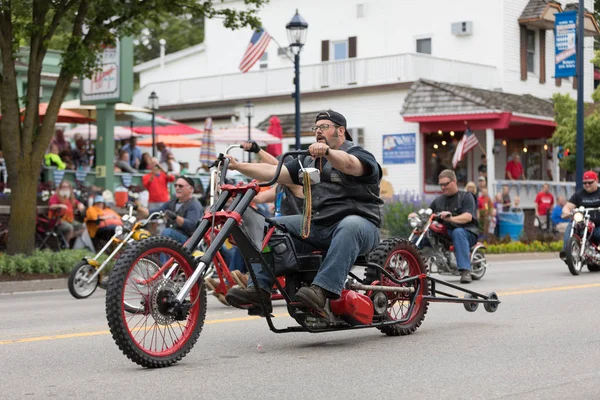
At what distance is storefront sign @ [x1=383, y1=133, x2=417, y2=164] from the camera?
38406 millimetres

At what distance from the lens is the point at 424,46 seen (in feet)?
139

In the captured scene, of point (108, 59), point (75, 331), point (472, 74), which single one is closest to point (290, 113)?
point (472, 74)

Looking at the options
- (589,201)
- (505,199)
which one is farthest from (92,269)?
(505,199)

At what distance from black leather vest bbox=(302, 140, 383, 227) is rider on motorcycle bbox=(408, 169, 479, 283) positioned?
26.2 feet

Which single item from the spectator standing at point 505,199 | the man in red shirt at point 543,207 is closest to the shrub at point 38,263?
the spectator standing at point 505,199

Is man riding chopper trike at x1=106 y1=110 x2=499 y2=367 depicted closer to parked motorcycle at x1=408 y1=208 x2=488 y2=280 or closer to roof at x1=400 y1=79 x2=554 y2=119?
parked motorcycle at x1=408 y1=208 x2=488 y2=280

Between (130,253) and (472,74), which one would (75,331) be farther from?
(472,74)

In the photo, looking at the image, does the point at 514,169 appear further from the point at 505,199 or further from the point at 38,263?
the point at 38,263

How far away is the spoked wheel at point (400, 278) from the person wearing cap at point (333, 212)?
234 mm

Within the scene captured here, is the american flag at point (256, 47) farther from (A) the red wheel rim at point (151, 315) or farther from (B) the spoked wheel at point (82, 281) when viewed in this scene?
(A) the red wheel rim at point (151, 315)

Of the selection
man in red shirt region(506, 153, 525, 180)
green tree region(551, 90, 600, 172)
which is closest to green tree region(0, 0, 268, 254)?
green tree region(551, 90, 600, 172)

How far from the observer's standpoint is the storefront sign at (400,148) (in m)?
38.4

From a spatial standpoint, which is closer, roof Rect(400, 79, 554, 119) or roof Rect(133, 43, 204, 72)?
roof Rect(400, 79, 554, 119)

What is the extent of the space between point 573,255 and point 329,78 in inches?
900
